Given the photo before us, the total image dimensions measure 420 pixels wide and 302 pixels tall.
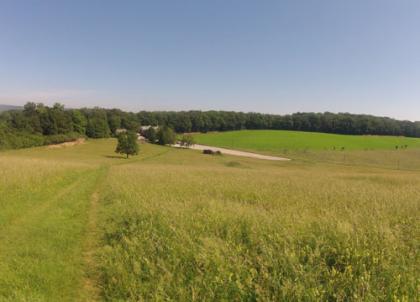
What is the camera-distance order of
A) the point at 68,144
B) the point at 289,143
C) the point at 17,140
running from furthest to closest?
the point at 289,143
the point at 68,144
the point at 17,140

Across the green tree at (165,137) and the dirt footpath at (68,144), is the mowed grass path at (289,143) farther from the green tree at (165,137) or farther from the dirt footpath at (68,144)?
the dirt footpath at (68,144)

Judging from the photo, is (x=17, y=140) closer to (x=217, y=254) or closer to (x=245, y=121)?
(x=217, y=254)

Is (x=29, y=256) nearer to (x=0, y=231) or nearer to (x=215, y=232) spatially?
(x=0, y=231)

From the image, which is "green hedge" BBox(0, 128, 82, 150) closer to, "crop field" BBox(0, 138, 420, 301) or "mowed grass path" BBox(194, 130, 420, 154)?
"mowed grass path" BBox(194, 130, 420, 154)

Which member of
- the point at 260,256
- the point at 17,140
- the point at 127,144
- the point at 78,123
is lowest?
the point at 17,140

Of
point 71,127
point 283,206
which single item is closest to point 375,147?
point 71,127

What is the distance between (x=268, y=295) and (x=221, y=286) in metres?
0.73

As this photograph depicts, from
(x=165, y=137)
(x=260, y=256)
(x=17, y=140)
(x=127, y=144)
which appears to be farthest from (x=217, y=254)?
(x=165, y=137)

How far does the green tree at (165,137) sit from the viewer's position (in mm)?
87869

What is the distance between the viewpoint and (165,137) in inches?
3457

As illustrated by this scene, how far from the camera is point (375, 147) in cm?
9869

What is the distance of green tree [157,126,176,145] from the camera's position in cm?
8787

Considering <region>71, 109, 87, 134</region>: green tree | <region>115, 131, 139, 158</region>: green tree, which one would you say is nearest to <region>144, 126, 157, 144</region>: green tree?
<region>71, 109, 87, 134</region>: green tree

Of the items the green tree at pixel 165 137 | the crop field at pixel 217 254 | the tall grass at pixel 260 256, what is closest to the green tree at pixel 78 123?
the green tree at pixel 165 137
